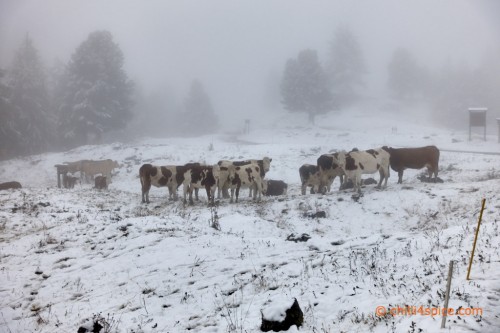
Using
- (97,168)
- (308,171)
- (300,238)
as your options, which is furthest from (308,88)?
(300,238)

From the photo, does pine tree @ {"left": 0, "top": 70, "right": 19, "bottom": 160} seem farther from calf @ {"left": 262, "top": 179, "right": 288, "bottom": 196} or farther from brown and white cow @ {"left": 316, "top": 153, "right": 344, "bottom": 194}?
brown and white cow @ {"left": 316, "top": 153, "right": 344, "bottom": 194}

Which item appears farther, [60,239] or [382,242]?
[60,239]

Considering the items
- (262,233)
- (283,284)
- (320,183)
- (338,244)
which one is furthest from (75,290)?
(320,183)

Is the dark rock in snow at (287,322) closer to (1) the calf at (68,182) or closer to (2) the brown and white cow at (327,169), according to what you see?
(2) the brown and white cow at (327,169)

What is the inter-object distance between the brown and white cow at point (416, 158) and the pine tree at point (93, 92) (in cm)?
3847

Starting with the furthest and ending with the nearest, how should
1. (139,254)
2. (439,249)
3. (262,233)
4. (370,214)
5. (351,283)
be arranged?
(370,214)
(262,233)
(139,254)
(439,249)
(351,283)

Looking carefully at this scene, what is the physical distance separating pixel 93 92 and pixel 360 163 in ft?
129

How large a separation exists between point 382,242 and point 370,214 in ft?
17.7

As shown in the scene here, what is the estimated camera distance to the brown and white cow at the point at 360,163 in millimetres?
18031

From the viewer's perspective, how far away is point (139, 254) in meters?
9.59

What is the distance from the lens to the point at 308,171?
19.9 meters

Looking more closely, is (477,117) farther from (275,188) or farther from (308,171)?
(275,188)

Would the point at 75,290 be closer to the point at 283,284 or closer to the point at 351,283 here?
the point at 283,284

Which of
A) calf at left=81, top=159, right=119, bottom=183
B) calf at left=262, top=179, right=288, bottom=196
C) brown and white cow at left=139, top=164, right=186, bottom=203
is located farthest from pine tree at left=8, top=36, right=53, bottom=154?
calf at left=262, top=179, right=288, bottom=196
